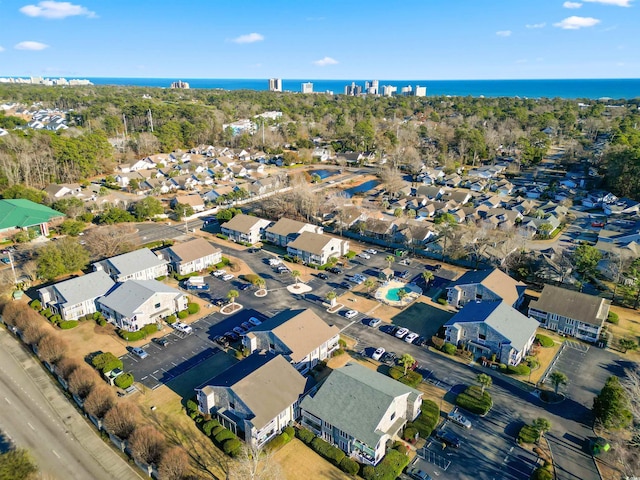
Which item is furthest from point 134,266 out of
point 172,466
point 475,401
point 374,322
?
point 475,401

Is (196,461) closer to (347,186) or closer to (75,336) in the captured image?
(75,336)

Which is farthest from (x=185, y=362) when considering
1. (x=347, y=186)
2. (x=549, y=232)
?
(x=347, y=186)

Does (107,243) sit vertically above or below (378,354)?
above

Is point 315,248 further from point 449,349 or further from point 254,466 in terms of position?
point 254,466

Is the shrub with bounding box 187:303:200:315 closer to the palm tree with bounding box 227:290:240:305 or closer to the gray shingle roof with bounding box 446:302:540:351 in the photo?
the palm tree with bounding box 227:290:240:305

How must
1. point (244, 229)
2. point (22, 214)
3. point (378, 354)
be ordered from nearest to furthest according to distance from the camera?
point (378, 354)
point (244, 229)
point (22, 214)

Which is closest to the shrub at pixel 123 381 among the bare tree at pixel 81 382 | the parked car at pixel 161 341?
the bare tree at pixel 81 382

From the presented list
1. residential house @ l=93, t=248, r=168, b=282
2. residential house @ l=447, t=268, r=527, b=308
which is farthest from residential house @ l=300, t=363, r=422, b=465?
residential house @ l=93, t=248, r=168, b=282
